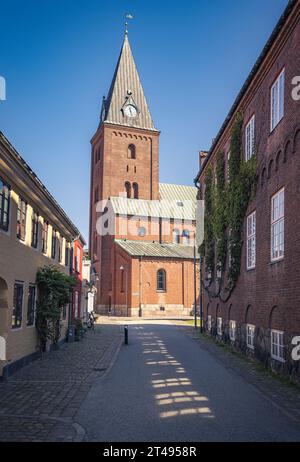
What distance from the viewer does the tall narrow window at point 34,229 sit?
15.8 m

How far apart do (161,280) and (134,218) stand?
29.6ft

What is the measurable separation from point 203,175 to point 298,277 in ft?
52.8

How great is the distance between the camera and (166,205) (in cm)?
6378

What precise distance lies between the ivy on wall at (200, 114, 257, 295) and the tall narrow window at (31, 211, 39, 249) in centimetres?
735

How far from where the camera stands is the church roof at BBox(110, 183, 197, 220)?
58.2m

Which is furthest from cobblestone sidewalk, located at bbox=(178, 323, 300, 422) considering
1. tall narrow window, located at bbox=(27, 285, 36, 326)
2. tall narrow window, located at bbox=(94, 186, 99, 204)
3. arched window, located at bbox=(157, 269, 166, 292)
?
tall narrow window, located at bbox=(94, 186, 99, 204)

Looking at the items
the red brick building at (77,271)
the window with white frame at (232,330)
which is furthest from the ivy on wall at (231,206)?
the red brick building at (77,271)

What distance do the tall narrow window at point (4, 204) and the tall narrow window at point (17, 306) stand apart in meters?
2.13

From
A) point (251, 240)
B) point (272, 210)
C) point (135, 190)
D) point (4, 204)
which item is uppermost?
point (135, 190)

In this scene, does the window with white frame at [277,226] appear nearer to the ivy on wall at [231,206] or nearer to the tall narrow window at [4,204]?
the ivy on wall at [231,206]

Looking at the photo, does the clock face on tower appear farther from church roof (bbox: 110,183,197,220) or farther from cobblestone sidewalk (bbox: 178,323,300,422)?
cobblestone sidewalk (bbox: 178,323,300,422)

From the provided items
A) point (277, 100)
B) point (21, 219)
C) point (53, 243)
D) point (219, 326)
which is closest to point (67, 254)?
point (53, 243)

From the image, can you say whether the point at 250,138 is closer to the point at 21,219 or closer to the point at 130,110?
the point at 21,219

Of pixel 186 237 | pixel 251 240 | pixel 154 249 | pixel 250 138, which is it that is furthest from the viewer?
pixel 186 237
